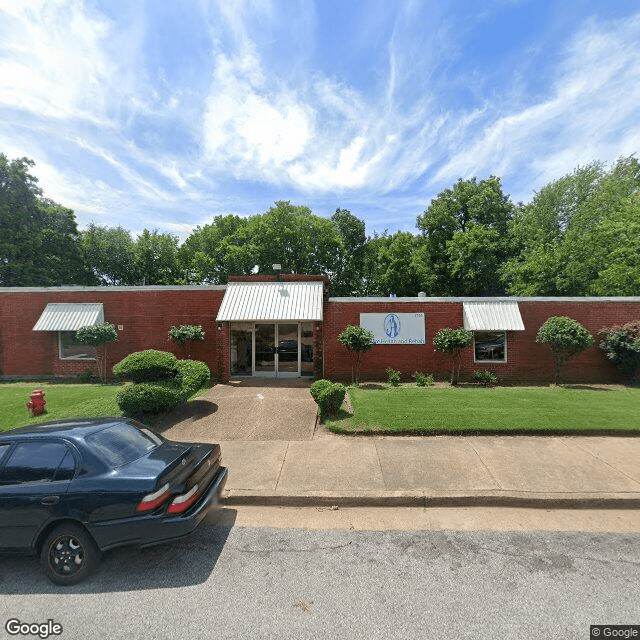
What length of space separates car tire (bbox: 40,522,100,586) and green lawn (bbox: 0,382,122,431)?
17.2 feet

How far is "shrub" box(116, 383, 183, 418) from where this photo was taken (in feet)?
26.0

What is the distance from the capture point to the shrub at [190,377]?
8.83 m

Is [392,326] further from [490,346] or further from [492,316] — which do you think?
[490,346]

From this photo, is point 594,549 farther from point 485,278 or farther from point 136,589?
point 485,278

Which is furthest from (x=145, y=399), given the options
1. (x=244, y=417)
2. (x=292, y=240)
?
(x=292, y=240)

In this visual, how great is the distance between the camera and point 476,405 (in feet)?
29.3

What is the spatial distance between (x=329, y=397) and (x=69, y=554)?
545cm

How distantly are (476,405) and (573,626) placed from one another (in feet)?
20.8

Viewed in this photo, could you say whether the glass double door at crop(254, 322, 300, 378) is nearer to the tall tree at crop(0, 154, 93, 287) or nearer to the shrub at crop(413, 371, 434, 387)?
the shrub at crop(413, 371, 434, 387)

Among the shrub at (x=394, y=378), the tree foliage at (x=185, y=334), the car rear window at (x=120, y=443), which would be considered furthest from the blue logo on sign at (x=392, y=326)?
the car rear window at (x=120, y=443)

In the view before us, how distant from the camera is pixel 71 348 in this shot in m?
14.3

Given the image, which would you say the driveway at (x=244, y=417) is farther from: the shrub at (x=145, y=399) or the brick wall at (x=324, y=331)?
the brick wall at (x=324, y=331)

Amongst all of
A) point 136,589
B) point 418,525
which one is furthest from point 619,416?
point 136,589

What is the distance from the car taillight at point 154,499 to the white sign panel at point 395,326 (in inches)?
396
